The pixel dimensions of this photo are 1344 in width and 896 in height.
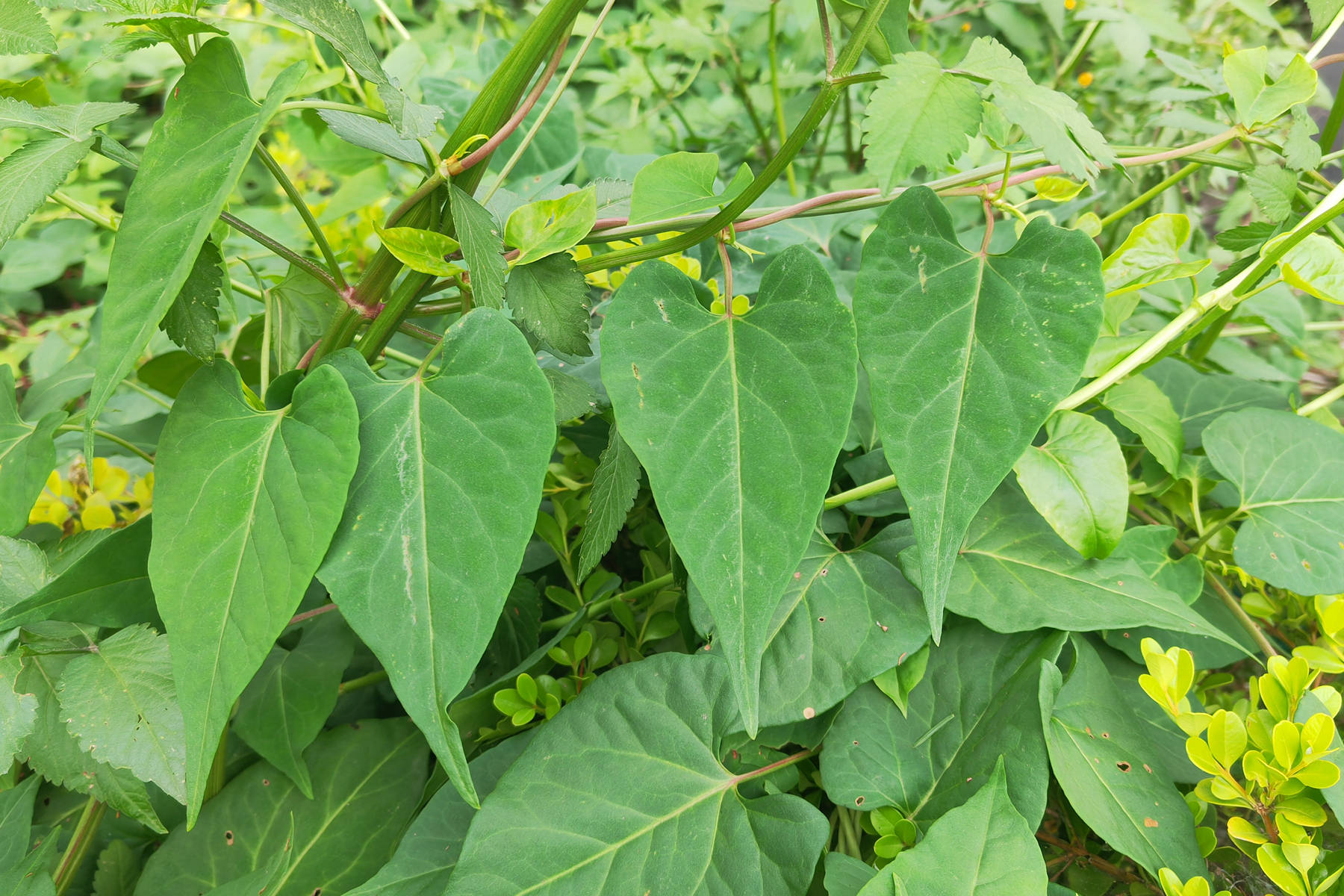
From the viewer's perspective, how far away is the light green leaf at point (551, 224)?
1.63 feet

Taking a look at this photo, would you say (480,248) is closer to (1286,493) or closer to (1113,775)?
(1113,775)

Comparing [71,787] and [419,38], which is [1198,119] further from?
[419,38]

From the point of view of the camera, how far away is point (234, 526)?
1.41 ft

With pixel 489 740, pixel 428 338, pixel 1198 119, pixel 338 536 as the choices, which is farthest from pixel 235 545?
pixel 1198 119

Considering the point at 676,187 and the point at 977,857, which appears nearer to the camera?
the point at 977,857

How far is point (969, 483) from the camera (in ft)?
1.40

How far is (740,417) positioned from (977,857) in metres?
0.27

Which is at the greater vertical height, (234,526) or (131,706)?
(234,526)

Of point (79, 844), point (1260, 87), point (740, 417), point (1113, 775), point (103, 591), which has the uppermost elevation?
point (1260, 87)

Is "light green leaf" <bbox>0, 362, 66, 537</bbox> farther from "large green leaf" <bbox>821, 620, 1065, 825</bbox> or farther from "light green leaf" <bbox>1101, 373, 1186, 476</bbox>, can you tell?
"light green leaf" <bbox>1101, 373, 1186, 476</bbox>

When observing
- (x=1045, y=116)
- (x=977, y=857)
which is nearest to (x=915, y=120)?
(x=1045, y=116)

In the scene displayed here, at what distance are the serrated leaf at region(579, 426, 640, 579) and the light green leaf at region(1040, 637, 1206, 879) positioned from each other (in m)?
0.28

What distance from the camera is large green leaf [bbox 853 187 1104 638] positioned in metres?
0.43

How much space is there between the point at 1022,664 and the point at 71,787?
0.63 m
